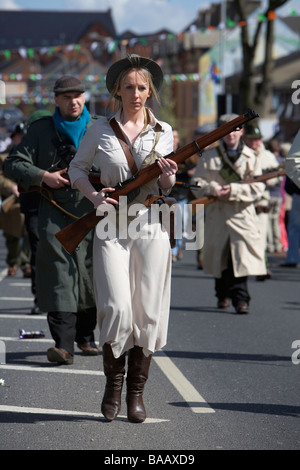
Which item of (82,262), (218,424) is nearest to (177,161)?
(218,424)

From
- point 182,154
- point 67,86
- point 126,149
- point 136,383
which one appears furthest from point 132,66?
point 67,86

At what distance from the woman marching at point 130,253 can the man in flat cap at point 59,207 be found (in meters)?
1.76

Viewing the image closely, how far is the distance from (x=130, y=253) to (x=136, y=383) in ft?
2.35

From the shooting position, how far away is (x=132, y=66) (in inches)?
225

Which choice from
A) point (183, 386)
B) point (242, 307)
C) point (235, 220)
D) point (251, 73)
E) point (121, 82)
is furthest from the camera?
point (251, 73)

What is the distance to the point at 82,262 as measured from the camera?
24.9 feet

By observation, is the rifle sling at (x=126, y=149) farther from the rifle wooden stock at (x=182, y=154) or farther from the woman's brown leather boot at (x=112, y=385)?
the woman's brown leather boot at (x=112, y=385)

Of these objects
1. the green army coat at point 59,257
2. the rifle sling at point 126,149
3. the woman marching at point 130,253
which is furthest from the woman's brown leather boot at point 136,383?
the green army coat at point 59,257

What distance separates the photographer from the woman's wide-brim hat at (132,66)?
5.69 m

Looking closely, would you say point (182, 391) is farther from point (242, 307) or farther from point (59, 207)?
point (242, 307)

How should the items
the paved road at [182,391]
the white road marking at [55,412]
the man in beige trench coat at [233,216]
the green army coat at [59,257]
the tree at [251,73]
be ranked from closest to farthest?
the paved road at [182,391] < the white road marking at [55,412] < the green army coat at [59,257] < the man in beige trench coat at [233,216] < the tree at [251,73]

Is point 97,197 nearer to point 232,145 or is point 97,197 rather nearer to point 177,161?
point 177,161

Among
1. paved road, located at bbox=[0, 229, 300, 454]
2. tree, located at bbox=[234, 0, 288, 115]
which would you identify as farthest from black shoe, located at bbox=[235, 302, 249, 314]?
tree, located at bbox=[234, 0, 288, 115]

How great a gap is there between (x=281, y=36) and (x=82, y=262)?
241 feet
